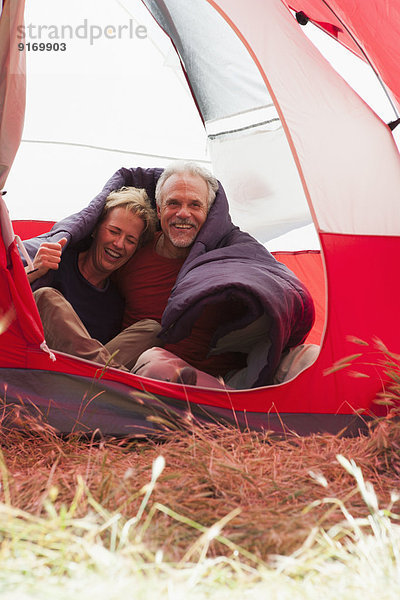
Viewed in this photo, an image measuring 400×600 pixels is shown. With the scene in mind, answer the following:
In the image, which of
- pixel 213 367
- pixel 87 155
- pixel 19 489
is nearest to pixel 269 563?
pixel 19 489

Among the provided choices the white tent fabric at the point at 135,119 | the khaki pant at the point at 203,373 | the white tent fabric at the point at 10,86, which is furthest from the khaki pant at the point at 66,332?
the white tent fabric at the point at 135,119

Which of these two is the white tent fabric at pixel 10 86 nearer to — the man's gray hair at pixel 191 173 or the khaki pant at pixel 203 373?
the khaki pant at pixel 203 373

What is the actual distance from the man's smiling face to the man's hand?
1.60 feet

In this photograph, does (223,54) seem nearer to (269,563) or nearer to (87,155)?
(87,155)

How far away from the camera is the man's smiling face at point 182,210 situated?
218 cm

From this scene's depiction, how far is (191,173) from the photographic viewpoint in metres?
2.26

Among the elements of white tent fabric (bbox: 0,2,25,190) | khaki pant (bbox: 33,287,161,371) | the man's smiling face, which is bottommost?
khaki pant (bbox: 33,287,161,371)

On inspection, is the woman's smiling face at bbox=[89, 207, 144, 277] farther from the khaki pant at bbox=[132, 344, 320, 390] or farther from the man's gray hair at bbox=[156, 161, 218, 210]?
the khaki pant at bbox=[132, 344, 320, 390]

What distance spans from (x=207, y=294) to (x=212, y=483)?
0.70 meters

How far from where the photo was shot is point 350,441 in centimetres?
146

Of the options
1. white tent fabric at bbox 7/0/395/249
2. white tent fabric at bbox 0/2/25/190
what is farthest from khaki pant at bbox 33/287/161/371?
white tent fabric at bbox 7/0/395/249

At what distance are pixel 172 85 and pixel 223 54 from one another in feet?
1.34

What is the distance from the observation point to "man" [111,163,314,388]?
1.71 meters

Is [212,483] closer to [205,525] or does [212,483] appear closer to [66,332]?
[205,525]
